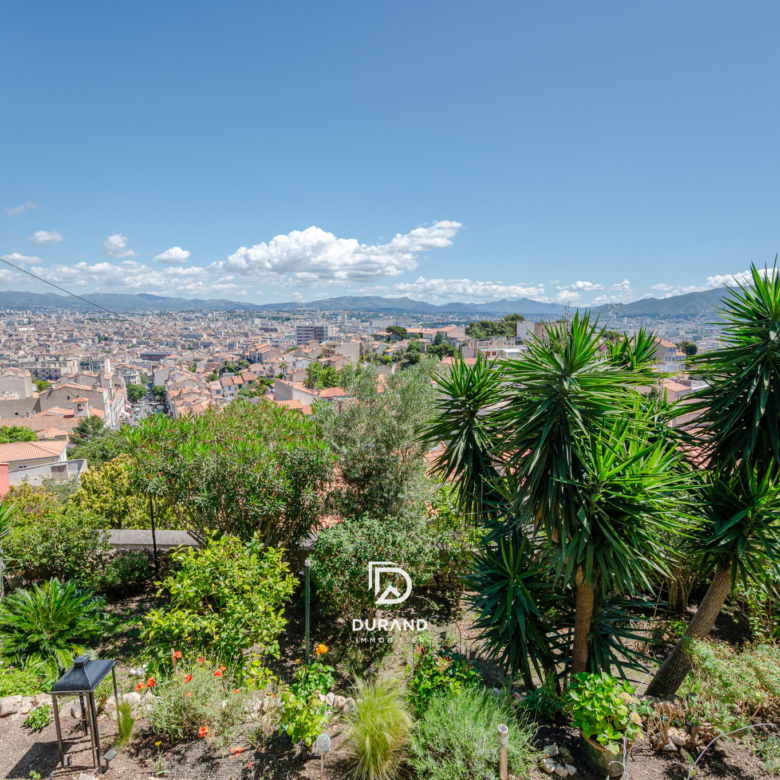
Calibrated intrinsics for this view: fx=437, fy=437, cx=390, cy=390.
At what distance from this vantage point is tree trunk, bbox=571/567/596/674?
470 cm

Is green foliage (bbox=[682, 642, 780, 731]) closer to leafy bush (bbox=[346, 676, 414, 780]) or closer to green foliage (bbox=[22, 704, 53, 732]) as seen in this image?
leafy bush (bbox=[346, 676, 414, 780])

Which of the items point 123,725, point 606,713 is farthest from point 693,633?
point 123,725

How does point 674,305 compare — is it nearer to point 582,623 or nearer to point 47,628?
point 582,623

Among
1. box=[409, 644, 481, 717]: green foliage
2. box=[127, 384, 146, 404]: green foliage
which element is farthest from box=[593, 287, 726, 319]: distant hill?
box=[409, 644, 481, 717]: green foliage

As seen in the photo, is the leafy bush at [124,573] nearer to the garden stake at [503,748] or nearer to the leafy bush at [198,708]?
the leafy bush at [198,708]

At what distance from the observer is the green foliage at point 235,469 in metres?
6.54

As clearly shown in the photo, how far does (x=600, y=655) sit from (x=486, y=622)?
4.13 ft

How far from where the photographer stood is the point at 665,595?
7.91 meters

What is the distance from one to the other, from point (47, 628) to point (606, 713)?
7262mm

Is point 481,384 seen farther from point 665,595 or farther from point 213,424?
point 665,595

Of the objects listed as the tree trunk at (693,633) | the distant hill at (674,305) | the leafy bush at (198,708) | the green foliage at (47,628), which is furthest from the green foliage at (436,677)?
the distant hill at (674,305)

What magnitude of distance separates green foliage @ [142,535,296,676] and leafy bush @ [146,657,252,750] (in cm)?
36

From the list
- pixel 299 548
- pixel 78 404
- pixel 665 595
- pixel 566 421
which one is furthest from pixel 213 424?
pixel 78 404

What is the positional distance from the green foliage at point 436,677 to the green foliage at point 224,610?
1.60m
